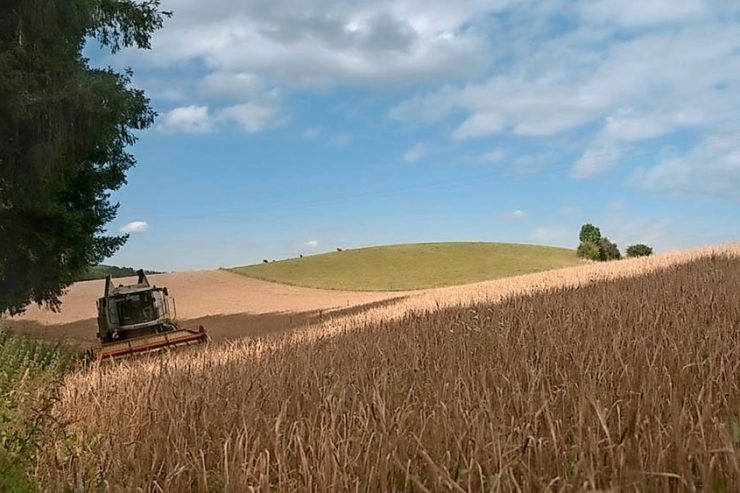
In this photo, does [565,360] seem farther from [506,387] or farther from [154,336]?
[154,336]

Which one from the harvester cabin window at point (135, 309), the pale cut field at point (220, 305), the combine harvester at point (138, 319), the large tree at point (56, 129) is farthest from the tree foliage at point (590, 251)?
the large tree at point (56, 129)

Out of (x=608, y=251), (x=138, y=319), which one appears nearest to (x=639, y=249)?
(x=608, y=251)

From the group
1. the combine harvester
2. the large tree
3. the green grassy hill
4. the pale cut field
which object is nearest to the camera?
the large tree

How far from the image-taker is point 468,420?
2.63 meters

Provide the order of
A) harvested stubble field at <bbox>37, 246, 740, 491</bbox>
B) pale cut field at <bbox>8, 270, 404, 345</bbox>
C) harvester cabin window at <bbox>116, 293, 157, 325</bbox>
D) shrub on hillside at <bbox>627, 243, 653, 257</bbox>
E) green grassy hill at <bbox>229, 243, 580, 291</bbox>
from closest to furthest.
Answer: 1. harvested stubble field at <bbox>37, 246, 740, 491</bbox>
2. harvester cabin window at <bbox>116, 293, 157, 325</bbox>
3. pale cut field at <bbox>8, 270, 404, 345</bbox>
4. green grassy hill at <bbox>229, 243, 580, 291</bbox>
5. shrub on hillside at <bbox>627, 243, 653, 257</bbox>

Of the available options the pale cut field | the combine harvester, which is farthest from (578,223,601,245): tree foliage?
the combine harvester

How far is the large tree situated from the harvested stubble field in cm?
686

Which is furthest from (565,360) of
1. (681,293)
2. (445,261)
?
(445,261)

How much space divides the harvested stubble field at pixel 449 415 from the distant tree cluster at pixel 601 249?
192 ft

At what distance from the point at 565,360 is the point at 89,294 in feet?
147

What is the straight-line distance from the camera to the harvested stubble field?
2.07 meters

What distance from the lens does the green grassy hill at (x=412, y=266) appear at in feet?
153

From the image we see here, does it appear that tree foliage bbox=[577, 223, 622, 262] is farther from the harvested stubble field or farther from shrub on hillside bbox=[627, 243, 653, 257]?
the harvested stubble field

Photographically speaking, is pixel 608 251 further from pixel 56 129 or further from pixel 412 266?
pixel 56 129
